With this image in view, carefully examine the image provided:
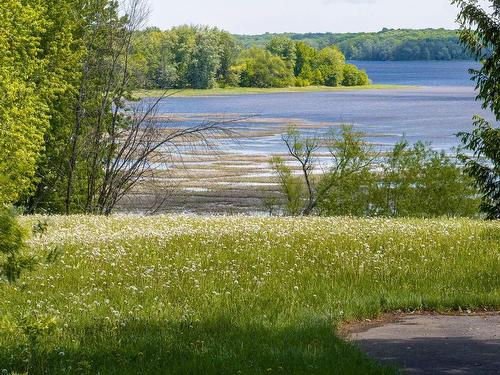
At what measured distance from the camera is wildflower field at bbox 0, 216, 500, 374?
9.02m

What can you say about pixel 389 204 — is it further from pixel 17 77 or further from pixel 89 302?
pixel 89 302

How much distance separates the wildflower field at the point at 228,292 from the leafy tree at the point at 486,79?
12.3 ft

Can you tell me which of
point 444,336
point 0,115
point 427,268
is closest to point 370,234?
point 427,268

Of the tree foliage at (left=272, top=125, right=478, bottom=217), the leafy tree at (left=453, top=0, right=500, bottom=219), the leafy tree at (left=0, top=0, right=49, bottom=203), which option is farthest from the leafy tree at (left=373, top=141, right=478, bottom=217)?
the leafy tree at (left=0, top=0, right=49, bottom=203)

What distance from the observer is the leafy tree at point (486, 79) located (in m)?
18.6

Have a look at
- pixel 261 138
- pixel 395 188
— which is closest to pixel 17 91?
pixel 395 188

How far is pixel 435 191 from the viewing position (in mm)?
53094

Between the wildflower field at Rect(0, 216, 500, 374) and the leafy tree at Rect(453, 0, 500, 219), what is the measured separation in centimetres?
375

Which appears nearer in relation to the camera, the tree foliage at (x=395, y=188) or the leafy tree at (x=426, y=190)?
the tree foliage at (x=395, y=188)

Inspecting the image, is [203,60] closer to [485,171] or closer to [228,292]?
[485,171]

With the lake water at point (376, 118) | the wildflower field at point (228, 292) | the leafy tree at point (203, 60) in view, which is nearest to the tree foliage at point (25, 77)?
the wildflower field at point (228, 292)

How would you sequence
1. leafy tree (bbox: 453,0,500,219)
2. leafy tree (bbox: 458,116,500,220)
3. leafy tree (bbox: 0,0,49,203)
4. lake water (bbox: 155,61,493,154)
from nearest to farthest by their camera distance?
1. leafy tree (bbox: 453,0,500,219)
2. leafy tree (bbox: 458,116,500,220)
3. leafy tree (bbox: 0,0,49,203)
4. lake water (bbox: 155,61,493,154)

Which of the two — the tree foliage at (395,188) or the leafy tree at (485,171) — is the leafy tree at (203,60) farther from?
the leafy tree at (485,171)

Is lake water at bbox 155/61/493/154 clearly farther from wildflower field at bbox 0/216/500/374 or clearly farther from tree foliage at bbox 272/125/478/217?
wildflower field at bbox 0/216/500/374
